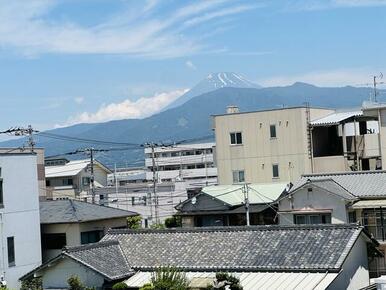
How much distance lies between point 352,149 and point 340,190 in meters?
13.1

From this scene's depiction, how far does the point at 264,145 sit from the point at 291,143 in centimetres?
194

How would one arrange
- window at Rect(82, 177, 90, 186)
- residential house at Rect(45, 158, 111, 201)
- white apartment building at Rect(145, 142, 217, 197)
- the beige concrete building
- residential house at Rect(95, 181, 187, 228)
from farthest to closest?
white apartment building at Rect(145, 142, 217, 197)
window at Rect(82, 177, 90, 186)
residential house at Rect(45, 158, 111, 201)
residential house at Rect(95, 181, 187, 228)
the beige concrete building

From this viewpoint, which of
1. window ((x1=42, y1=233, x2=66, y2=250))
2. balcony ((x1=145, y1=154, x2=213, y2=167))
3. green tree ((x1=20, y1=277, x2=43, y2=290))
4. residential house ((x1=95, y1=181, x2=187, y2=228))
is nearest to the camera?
green tree ((x1=20, y1=277, x2=43, y2=290))

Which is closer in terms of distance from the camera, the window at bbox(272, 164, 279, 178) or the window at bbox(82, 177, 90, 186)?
the window at bbox(272, 164, 279, 178)

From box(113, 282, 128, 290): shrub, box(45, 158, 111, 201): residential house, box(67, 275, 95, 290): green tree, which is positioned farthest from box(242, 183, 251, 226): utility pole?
box(45, 158, 111, 201): residential house

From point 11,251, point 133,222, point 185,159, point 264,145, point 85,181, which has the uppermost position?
point 185,159

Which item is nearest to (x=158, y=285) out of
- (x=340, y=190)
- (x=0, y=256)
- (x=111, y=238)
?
(x=111, y=238)

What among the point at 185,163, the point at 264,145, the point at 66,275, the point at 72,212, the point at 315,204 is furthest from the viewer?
the point at 185,163

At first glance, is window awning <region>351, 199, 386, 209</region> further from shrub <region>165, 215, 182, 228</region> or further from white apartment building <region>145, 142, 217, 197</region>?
white apartment building <region>145, 142, 217, 197</region>

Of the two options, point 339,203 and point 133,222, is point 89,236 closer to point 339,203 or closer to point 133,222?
point 133,222

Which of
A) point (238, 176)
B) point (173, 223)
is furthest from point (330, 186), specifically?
point (238, 176)

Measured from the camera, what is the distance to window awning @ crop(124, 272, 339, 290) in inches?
872

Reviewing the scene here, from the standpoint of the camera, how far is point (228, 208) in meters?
39.4

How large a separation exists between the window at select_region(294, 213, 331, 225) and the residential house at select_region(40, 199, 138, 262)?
9748mm
